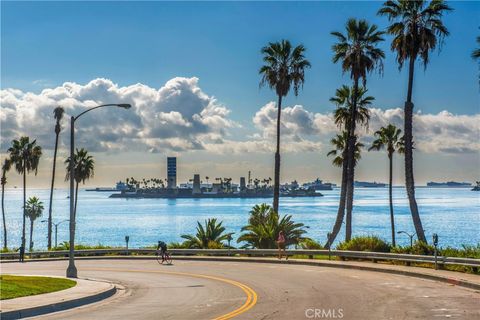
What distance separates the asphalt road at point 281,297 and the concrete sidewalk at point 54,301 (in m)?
0.45

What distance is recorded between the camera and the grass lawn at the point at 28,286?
1988 cm

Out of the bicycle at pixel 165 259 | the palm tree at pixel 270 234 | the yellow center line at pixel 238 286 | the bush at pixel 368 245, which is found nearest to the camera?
the yellow center line at pixel 238 286

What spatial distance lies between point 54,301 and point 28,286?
3.78 metres

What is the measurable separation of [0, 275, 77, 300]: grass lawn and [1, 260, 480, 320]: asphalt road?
7.89 ft

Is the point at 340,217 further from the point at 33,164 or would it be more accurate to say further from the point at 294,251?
the point at 33,164

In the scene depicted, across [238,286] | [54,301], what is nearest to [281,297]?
[238,286]

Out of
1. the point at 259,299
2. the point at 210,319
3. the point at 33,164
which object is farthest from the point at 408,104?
the point at 33,164

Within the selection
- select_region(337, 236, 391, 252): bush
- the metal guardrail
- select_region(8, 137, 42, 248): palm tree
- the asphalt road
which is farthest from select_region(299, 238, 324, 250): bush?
select_region(8, 137, 42, 248): palm tree

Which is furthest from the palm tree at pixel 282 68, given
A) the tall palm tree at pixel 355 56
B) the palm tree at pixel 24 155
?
the palm tree at pixel 24 155

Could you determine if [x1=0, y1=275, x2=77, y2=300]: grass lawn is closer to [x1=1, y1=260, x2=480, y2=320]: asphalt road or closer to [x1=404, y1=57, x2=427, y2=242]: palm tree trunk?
[x1=1, y1=260, x2=480, y2=320]: asphalt road

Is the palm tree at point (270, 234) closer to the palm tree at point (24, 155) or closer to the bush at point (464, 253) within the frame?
the bush at point (464, 253)

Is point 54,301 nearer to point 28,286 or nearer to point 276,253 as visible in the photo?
point 28,286

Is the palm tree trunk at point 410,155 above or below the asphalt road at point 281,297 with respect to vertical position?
above

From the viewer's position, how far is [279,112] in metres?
53.0
